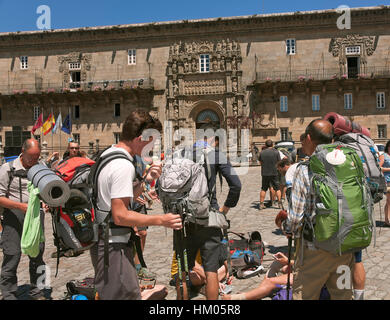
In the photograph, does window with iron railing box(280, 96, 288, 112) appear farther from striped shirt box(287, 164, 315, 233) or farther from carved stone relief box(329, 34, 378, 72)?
striped shirt box(287, 164, 315, 233)

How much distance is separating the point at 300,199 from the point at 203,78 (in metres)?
A: 26.5

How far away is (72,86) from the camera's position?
1181 inches

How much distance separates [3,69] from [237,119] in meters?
22.7

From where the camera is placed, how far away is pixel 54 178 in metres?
2.76

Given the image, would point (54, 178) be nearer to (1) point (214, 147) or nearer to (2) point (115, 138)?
(1) point (214, 147)

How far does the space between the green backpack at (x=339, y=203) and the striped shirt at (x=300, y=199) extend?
8 centimetres

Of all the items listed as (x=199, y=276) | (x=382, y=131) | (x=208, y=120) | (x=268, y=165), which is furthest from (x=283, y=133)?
(x=199, y=276)

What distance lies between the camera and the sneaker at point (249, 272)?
4.64 metres

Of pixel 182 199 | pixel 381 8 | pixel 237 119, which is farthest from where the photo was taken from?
pixel 237 119

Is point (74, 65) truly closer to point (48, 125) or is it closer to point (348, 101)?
point (48, 125)

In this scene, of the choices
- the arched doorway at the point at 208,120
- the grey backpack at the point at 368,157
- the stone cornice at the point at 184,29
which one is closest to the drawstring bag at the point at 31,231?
the grey backpack at the point at 368,157

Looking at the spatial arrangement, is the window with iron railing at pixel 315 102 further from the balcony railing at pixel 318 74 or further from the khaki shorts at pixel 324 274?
the khaki shorts at pixel 324 274
